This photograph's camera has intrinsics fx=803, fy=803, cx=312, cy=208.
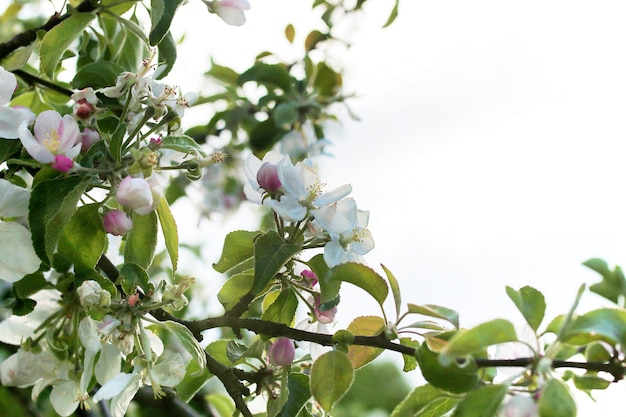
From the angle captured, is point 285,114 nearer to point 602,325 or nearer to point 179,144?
point 179,144

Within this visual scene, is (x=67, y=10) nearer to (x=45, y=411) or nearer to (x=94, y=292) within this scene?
(x=94, y=292)

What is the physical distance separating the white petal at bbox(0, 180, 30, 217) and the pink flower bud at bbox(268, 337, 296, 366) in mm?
302

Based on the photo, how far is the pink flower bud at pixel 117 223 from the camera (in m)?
0.83

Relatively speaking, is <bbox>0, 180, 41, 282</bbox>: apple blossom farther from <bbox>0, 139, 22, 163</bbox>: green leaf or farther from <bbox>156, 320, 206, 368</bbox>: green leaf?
<bbox>156, 320, 206, 368</bbox>: green leaf

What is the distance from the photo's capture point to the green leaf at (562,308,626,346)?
2.04ft

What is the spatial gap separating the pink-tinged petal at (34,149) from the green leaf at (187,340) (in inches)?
7.7

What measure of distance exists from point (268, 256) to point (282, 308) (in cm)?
14

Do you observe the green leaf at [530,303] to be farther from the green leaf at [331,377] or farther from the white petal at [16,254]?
the white petal at [16,254]

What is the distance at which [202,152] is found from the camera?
88cm

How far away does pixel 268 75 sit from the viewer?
178 centimetres

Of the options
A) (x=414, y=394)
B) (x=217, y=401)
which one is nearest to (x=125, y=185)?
(x=414, y=394)

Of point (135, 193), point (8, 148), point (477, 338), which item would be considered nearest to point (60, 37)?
point (8, 148)

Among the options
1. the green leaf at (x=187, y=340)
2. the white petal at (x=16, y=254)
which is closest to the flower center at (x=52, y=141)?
the white petal at (x=16, y=254)

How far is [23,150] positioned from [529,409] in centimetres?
59
